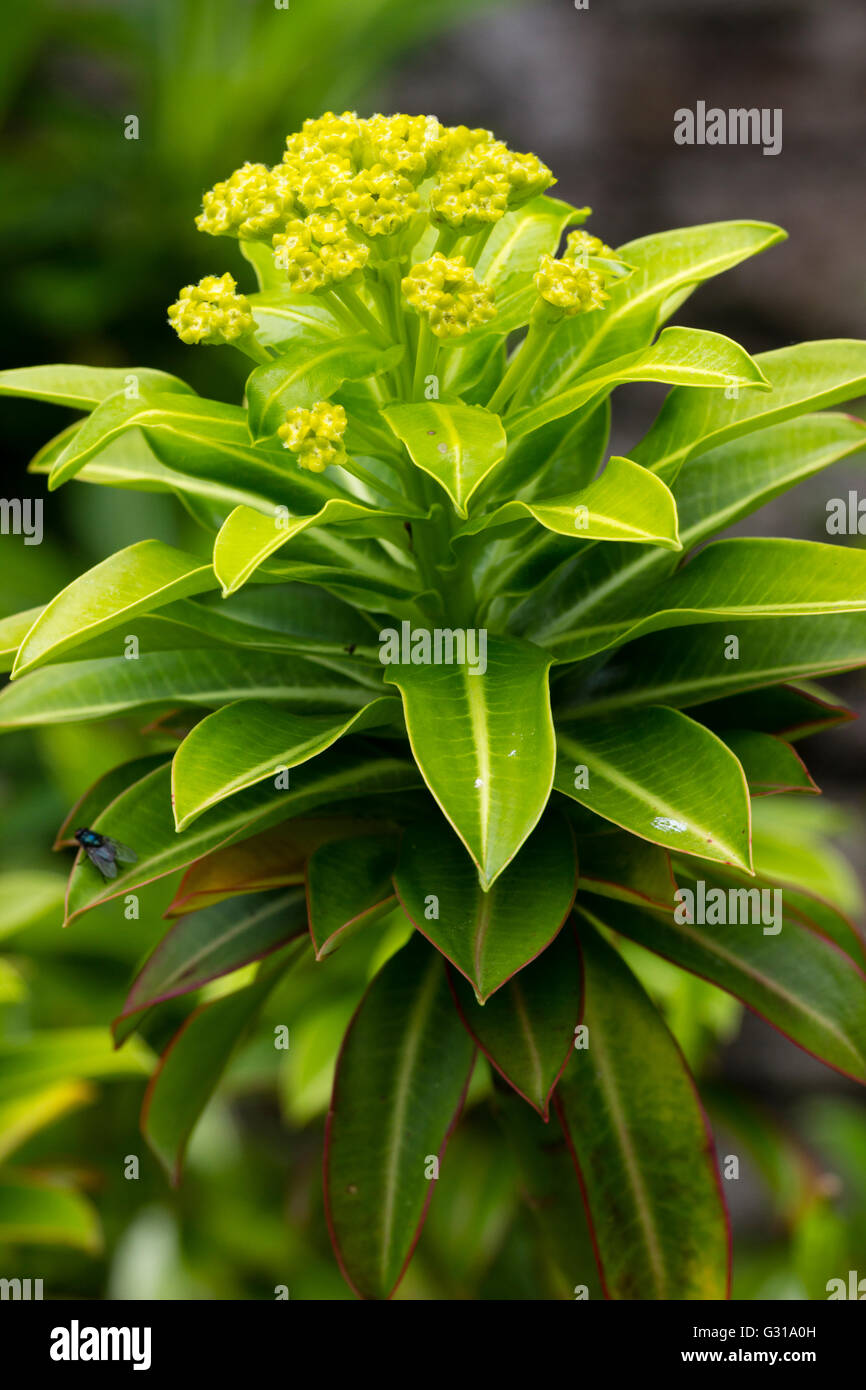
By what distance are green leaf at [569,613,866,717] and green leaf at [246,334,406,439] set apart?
0.33 metres

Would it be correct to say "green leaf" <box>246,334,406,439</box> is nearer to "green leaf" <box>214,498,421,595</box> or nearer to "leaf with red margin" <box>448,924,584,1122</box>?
"green leaf" <box>214,498,421,595</box>

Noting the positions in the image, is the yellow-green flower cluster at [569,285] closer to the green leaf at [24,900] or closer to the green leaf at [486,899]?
the green leaf at [486,899]

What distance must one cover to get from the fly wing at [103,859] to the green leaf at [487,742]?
0.82ft

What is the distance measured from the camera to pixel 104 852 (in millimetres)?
825

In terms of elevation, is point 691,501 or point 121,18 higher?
point 121,18

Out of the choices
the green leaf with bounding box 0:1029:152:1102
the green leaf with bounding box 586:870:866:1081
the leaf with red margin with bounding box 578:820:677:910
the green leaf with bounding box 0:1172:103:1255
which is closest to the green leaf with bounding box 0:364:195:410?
the leaf with red margin with bounding box 578:820:677:910

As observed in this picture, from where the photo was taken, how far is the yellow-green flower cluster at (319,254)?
0.73 metres

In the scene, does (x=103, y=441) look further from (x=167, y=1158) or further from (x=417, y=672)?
(x=167, y=1158)

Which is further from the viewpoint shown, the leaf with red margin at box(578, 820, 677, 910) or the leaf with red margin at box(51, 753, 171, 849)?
the leaf with red margin at box(51, 753, 171, 849)

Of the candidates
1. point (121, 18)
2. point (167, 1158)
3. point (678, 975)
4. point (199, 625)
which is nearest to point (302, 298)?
point (199, 625)

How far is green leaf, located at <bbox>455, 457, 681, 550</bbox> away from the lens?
0.70 meters

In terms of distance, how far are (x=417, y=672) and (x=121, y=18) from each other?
9.76ft

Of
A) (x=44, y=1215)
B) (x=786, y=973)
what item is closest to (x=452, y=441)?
(x=786, y=973)
